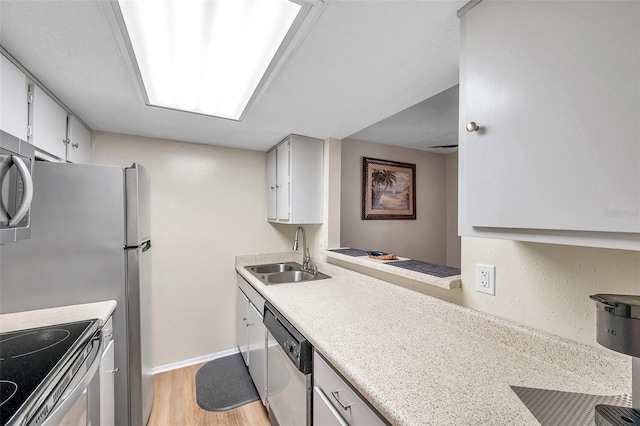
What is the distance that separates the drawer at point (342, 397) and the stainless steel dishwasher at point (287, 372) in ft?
0.22

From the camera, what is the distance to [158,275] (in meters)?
2.40

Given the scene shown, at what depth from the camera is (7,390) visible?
76 cm

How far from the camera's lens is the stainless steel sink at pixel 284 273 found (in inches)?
88.7

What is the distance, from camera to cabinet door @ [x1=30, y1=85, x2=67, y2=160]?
1281mm

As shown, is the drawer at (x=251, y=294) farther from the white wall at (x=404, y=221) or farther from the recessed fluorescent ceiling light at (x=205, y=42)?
the recessed fluorescent ceiling light at (x=205, y=42)

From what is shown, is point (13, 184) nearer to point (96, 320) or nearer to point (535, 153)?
point (96, 320)

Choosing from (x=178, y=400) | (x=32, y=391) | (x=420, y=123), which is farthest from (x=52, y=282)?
(x=420, y=123)

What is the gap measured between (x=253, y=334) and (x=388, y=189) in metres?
1.99

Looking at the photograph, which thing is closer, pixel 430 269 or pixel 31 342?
pixel 31 342

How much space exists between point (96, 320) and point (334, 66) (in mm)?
1627

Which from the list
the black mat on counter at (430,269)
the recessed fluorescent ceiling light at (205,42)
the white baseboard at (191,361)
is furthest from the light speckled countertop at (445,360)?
the white baseboard at (191,361)

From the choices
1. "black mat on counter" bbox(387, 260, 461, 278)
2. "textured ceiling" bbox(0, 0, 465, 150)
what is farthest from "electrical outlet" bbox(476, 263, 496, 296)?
"textured ceiling" bbox(0, 0, 465, 150)

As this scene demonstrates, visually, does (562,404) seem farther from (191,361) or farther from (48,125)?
(191,361)

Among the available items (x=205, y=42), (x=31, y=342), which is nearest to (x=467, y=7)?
(x=205, y=42)
